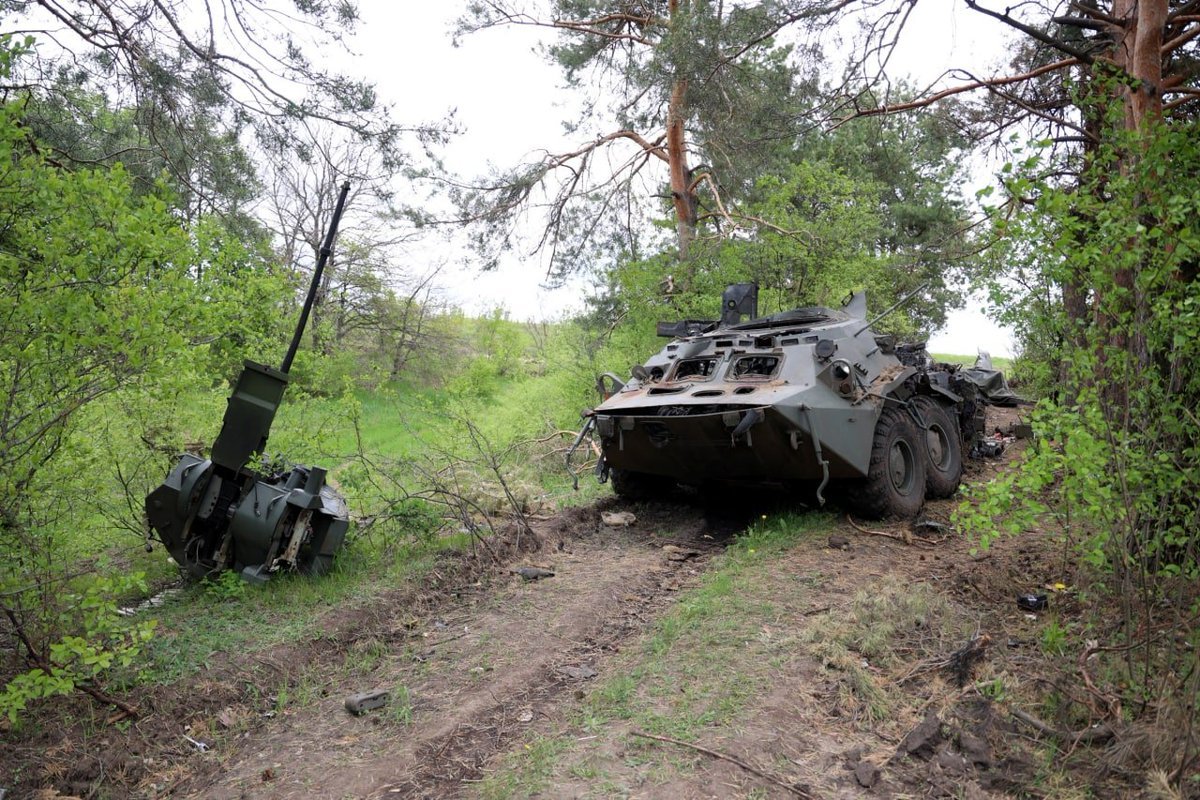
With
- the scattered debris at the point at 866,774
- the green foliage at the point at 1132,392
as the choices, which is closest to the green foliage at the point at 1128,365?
the green foliage at the point at 1132,392

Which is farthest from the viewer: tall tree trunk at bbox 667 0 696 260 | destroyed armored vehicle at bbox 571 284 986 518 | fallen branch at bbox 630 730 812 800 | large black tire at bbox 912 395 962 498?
tall tree trunk at bbox 667 0 696 260

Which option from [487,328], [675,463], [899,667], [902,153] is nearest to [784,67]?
[902,153]

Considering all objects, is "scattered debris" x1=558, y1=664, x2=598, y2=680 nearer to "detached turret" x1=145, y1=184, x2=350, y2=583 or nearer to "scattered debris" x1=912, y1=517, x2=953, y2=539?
"detached turret" x1=145, y1=184, x2=350, y2=583

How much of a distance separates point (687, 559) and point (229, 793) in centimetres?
424

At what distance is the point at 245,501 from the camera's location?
21.4 feet

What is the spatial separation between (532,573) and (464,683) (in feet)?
6.43

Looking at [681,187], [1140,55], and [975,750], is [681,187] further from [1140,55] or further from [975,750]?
[975,750]

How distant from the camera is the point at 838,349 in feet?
26.2

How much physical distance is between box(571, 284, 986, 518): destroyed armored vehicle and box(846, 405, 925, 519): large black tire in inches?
0.5

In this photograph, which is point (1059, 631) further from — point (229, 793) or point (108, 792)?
point (108, 792)

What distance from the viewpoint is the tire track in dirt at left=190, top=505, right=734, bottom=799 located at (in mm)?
3898

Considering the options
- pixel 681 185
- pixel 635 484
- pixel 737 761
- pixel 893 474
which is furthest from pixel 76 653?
pixel 681 185

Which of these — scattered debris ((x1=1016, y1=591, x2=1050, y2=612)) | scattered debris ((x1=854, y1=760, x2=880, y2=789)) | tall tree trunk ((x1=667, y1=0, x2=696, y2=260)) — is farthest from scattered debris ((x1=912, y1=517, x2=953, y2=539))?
tall tree trunk ((x1=667, y1=0, x2=696, y2=260))

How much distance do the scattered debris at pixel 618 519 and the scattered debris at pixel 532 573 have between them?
71.4 inches
